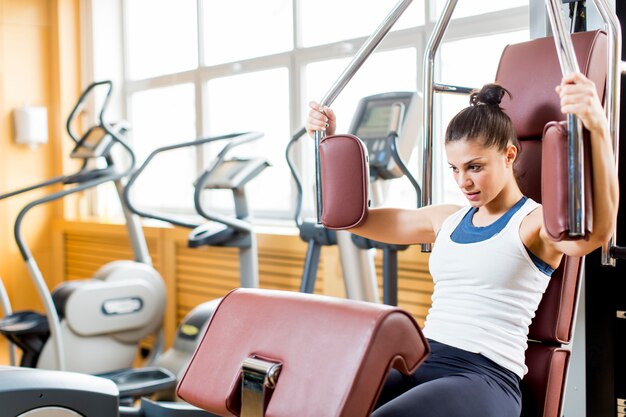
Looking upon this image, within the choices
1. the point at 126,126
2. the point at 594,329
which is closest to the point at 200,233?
the point at 126,126

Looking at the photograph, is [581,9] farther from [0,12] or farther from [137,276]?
[0,12]

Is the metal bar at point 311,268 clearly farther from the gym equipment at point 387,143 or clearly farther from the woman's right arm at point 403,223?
the woman's right arm at point 403,223

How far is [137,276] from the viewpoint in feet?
14.5

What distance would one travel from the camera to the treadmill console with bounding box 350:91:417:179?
282cm

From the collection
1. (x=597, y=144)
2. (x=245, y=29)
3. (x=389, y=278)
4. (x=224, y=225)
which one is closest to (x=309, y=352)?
(x=597, y=144)

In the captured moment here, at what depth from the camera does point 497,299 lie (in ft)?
5.83

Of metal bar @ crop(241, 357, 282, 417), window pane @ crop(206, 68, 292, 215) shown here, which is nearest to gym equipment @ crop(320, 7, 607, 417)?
metal bar @ crop(241, 357, 282, 417)

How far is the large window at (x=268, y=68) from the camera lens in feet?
11.9

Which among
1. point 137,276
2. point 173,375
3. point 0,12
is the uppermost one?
point 0,12

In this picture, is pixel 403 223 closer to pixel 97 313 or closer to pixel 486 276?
pixel 486 276

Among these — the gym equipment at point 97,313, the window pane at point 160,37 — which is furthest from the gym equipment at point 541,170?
the window pane at point 160,37

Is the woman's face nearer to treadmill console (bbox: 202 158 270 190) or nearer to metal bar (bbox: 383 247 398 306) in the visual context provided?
metal bar (bbox: 383 247 398 306)

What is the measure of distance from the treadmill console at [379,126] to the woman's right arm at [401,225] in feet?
2.30

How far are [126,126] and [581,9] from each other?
306 centimetres
